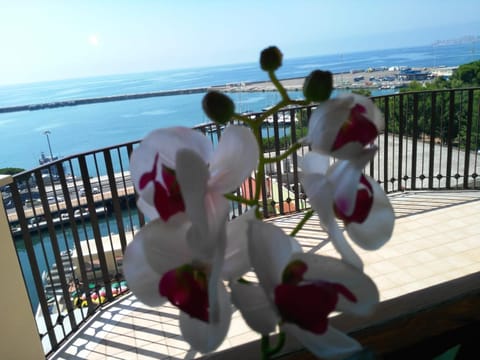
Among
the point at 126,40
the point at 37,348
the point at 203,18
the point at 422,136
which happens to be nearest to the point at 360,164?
the point at 37,348

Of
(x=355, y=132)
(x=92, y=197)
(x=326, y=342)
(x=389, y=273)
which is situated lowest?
(x=389, y=273)

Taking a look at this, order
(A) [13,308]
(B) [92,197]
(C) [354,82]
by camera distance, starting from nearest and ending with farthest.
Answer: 1. (A) [13,308]
2. (B) [92,197]
3. (C) [354,82]

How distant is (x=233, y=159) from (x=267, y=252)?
0.12m

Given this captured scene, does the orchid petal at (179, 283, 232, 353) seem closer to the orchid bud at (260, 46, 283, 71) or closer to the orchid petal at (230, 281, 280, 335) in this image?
the orchid petal at (230, 281, 280, 335)

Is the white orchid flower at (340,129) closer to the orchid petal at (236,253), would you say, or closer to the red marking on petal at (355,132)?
the red marking on petal at (355,132)

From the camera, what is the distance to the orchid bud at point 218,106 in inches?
18.7

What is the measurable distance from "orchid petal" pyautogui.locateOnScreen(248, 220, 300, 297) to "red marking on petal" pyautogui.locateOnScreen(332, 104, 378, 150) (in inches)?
5.0

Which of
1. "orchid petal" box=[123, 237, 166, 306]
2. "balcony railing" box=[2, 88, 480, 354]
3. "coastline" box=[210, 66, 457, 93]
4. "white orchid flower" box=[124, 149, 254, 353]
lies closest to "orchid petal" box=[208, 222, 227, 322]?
"white orchid flower" box=[124, 149, 254, 353]

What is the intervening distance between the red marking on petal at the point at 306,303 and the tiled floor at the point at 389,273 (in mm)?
1569

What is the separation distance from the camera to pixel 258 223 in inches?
15.9

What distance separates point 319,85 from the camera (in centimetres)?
47

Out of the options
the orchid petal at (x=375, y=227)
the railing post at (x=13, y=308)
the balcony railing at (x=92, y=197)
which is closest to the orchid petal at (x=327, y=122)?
the orchid petal at (x=375, y=227)

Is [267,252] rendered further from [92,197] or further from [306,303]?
[92,197]

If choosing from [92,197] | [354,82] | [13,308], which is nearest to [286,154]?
[13,308]
